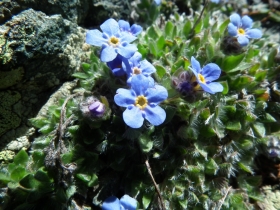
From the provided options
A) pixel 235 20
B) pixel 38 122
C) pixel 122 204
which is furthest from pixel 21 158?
pixel 235 20

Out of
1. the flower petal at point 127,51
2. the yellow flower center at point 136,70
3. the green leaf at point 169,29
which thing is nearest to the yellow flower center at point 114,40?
the flower petal at point 127,51

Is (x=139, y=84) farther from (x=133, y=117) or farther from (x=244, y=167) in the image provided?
(x=244, y=167)

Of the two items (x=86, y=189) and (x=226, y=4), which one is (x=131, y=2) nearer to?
(x=226, y=4)

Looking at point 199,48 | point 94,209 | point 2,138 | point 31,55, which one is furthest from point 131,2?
point 94,209

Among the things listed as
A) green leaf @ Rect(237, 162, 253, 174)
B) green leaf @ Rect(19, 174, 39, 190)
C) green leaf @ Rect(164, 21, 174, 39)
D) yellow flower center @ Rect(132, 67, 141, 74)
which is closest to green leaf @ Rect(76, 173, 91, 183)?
green leaf @ Rect(19, 174, 39, 190)

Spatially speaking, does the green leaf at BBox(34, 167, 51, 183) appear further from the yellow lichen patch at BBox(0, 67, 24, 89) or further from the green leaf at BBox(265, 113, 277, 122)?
the green leaf at BBox(265, 113, 277, 122)
